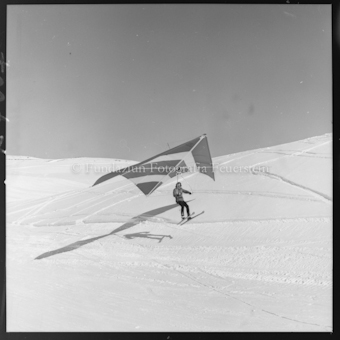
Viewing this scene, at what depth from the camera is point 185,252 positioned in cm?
221

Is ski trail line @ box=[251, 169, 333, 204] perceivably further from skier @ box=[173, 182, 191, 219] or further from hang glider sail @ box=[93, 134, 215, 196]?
skier @ box=[173, 182, 191, 219]

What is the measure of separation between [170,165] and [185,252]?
0.67 m

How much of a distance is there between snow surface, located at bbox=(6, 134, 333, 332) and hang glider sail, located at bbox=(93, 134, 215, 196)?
0.06 m

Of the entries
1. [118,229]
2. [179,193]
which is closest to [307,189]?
[179,193]

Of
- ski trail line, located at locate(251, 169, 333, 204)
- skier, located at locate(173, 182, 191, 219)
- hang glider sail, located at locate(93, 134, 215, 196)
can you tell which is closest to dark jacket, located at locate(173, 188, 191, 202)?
skier, located at locate(173, 182, 191, 219)

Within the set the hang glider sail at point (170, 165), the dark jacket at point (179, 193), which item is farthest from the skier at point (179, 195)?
the hang glider sail at point (170, 165)

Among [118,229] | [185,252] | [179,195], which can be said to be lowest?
[185,252]

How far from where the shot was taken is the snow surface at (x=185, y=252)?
2133 mm

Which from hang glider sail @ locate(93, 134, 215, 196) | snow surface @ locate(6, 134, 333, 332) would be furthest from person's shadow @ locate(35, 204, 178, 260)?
hang glider sail @ locate(93, 134, 215, 196)

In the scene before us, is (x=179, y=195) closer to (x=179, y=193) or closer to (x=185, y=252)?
(x=179, y=193)

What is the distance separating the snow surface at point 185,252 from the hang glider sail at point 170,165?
2.3 inches

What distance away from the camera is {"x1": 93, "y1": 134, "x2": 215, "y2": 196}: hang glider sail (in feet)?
7.20

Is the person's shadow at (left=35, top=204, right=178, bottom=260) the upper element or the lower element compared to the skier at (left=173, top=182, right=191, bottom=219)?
lower

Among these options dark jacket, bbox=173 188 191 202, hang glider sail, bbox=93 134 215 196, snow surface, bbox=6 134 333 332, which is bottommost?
snow surface, bbox=6 134 333 332
